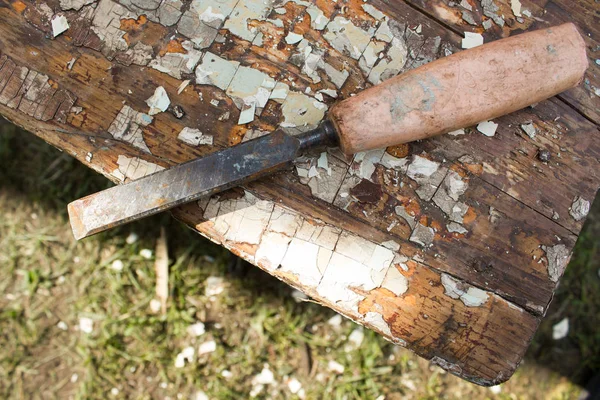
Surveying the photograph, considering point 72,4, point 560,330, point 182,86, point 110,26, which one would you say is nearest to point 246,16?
point 182,86

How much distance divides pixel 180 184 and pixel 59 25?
1.84 ft

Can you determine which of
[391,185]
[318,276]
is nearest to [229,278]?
[318,276]

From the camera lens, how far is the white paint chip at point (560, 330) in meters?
2.12

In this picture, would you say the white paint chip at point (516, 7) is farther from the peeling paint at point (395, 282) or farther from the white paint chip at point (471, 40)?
the peeling paint at point (395, 282)

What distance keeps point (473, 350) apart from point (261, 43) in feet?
3.23

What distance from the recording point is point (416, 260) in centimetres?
127

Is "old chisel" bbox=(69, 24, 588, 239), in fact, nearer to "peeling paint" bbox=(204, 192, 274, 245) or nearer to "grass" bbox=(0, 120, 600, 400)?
"peeling paint" bbox=(204, 192, 274, 245)

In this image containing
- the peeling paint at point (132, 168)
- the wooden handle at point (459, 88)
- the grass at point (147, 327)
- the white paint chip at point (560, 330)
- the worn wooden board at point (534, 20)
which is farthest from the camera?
the white paint chip at point (560, 330)

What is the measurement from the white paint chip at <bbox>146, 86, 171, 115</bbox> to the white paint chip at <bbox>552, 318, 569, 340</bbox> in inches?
73.3

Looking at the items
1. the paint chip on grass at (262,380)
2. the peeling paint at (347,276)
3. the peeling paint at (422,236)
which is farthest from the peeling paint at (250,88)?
the paint chip on grass at (262,380)

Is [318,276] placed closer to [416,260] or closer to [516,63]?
[416,260]

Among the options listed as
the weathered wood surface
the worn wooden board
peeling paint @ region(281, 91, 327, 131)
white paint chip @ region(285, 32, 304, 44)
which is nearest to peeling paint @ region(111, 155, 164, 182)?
the weathered wood surface

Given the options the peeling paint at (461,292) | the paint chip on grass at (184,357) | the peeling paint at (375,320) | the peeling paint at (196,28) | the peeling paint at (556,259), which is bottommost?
the paint chip on grass at (184,357)

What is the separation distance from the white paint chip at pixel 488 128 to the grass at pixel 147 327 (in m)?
1.03
